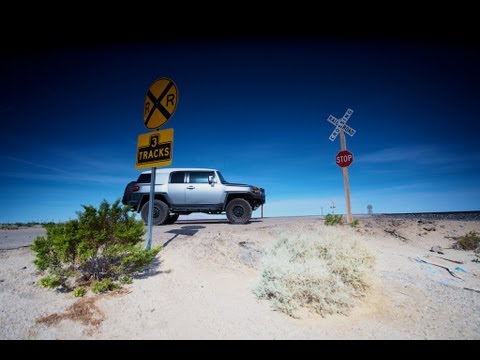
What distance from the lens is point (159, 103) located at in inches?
194

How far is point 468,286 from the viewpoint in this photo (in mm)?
5195

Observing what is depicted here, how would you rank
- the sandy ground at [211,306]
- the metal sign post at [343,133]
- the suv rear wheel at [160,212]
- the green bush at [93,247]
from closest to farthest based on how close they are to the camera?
the sandy ground at [211,306]
the green bush at [93,247]
the suv rear wheel at [160,212]
the metal sign post at [343,133]

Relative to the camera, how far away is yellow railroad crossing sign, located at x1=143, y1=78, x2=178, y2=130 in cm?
477

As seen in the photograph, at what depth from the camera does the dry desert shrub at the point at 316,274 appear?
133 inches

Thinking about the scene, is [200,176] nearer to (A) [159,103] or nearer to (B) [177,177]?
(B) [177,177]

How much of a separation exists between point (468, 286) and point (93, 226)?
7.11m

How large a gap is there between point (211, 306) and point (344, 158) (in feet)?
26.9

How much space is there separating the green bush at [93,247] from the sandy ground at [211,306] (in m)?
0.32

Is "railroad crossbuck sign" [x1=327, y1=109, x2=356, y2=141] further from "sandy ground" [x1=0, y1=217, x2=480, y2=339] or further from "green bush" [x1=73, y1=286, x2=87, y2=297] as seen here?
"green bush" [x1=73, y1=286, x2=87, y2=297]

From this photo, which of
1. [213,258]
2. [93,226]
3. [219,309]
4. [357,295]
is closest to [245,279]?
[213,258]

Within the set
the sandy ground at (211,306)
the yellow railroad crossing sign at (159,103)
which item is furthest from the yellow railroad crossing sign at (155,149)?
the sandy ground at (211,306)

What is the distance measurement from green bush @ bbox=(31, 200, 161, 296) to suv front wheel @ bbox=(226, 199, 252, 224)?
226 inches

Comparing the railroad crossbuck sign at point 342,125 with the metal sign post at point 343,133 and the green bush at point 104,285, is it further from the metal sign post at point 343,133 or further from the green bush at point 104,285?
the green bush at point 104,285
